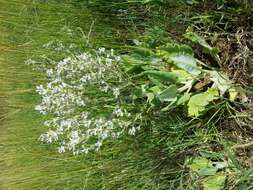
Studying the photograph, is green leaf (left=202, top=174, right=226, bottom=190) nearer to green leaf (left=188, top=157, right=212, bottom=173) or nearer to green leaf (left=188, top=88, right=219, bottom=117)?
green leaf (left=188, top=157, right=212, bottom=173)

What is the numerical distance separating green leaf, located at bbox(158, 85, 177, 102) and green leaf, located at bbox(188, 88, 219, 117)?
5 centimetres

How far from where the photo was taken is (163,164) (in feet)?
5.06

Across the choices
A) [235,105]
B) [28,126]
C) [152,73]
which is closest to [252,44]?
[235,105]

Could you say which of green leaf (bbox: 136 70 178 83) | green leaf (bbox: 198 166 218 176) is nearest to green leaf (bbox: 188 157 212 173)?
green leaf (bbox: 198 166 218 176)

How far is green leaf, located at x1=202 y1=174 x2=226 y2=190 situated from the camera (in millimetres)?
1417

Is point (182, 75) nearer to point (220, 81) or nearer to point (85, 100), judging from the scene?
point (220, 81)

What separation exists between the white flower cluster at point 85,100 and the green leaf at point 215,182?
0.25 m

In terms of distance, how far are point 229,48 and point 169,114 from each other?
0.82 feet

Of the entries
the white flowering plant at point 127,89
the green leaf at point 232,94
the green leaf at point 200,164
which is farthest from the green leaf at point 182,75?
the green leaf at point 200,164

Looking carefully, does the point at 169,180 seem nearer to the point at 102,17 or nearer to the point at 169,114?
the point at 169,114

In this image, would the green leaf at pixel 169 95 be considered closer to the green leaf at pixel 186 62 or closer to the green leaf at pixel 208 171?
the green leaf at pixel 186 62

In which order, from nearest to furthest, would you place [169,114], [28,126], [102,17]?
1. [169,114]
2. [102,17]
3. [28,126]

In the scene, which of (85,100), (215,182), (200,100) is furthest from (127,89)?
(215,182)

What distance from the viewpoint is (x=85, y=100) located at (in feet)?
4.91
